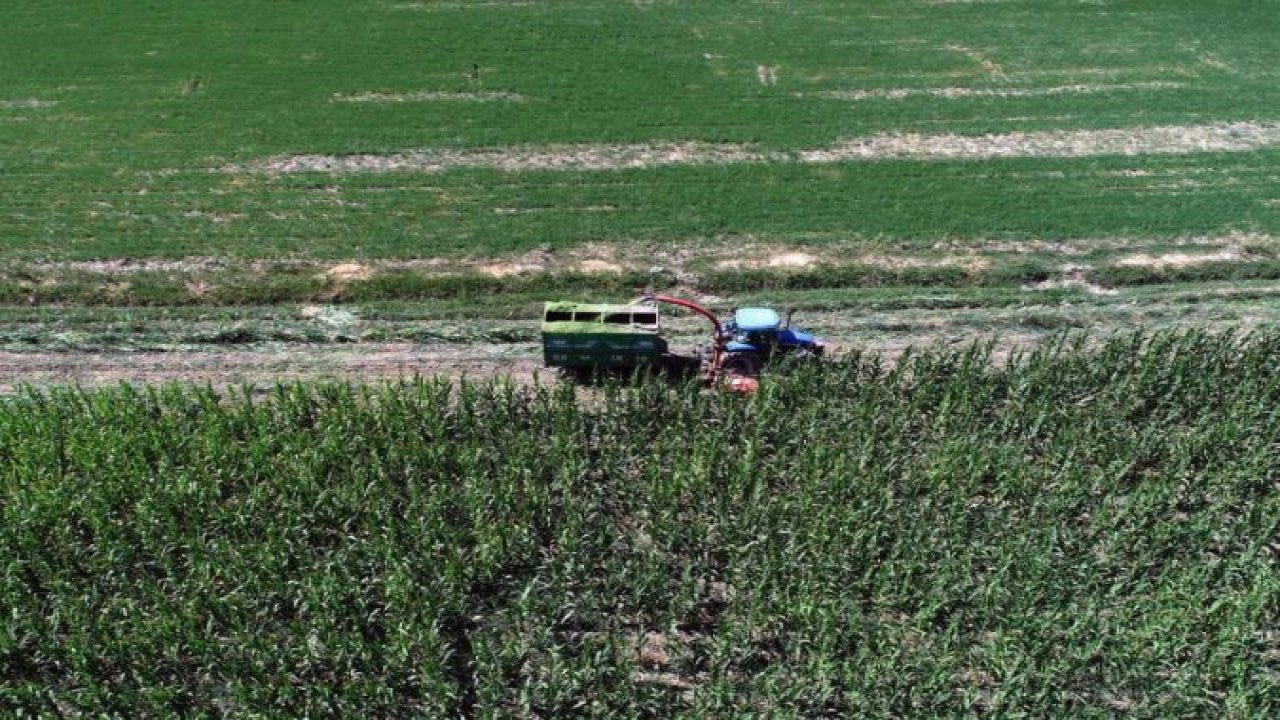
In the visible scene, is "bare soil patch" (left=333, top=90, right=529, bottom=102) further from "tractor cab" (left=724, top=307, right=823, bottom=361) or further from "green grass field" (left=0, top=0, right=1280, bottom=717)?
"tractor cab" (left=724, top=307, right=823, bottom=361)

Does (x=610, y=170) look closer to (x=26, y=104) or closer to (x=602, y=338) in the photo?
(x=602, y=338)

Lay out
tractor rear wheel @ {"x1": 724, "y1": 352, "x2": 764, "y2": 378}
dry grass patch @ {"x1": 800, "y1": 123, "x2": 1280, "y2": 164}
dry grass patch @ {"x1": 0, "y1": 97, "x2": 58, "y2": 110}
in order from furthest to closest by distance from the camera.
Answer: dry grass patch @ {"x1": 0, "y1": 97, "x2": 58, "y2": 110}, dry grass patch @ {"x1": 800, "y1": 123, "x2": 1280, "y2": 164}, tractor rear wheel @ {"x1": 724, "y1": 352, "x2": 764, "y2": 378}

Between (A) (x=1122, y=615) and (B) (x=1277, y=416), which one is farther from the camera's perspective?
(B) (x=1277, y=416)

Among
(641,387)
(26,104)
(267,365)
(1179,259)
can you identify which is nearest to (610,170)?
(641,387)

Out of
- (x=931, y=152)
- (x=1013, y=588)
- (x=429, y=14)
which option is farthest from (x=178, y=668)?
(x=429, y=14)

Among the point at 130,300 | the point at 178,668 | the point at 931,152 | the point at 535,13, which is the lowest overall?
the point at 178,668

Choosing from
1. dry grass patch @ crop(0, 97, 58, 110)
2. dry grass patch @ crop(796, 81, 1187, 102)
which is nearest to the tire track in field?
dry grass patch @ crop(796, 81, 1187, 102)

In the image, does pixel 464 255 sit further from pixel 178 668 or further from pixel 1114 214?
pixel 1114 214
